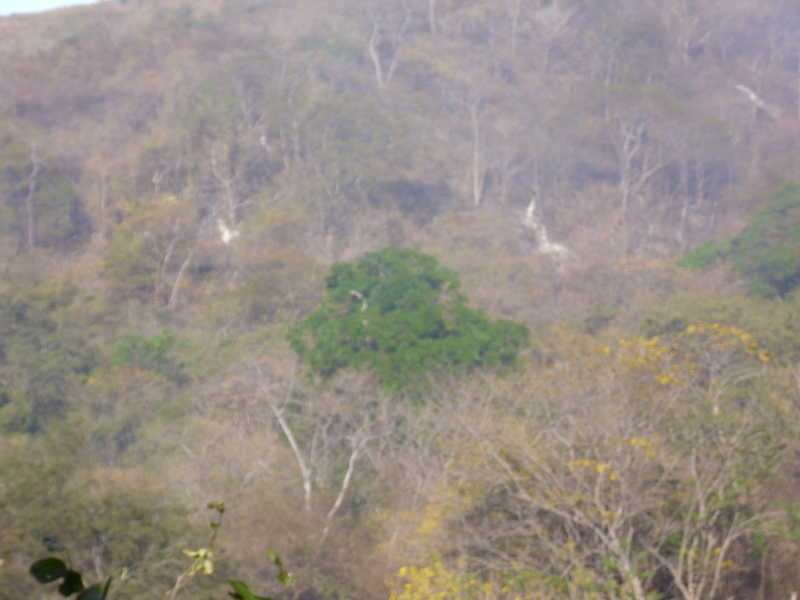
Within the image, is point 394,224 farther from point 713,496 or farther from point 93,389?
point 713,496

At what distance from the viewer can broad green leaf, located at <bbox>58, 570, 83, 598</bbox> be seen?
83 centimetres

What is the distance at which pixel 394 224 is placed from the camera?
23281 millimetres

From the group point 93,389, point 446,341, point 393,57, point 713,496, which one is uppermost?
point 393,57

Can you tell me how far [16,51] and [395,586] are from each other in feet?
92.8

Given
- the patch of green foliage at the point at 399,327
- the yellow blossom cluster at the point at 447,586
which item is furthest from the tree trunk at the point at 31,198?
the yellow blossom cluster at the point at 447,586

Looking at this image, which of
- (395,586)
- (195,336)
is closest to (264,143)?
(195,336)

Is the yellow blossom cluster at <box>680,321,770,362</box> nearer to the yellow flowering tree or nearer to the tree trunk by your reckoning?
the yellow flowering tree

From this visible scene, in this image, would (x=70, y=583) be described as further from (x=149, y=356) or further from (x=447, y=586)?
(x=149, y=356)

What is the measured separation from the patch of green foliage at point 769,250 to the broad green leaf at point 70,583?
62.2 feet

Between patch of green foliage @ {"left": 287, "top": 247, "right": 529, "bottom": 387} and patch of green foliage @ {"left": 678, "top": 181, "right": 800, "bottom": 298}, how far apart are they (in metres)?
8.05

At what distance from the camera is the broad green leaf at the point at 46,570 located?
80 cm

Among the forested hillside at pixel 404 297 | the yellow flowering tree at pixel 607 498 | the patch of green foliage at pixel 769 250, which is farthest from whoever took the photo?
the patch of green foliage at pixel 769 250

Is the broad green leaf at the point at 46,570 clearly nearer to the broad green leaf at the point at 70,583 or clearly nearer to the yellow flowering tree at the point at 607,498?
the broad green leaf at the point at 70,583

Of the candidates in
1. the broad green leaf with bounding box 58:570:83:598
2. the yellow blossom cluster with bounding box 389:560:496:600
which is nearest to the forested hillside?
the yellow blossom cluster with bounding box 389:560:496:600
